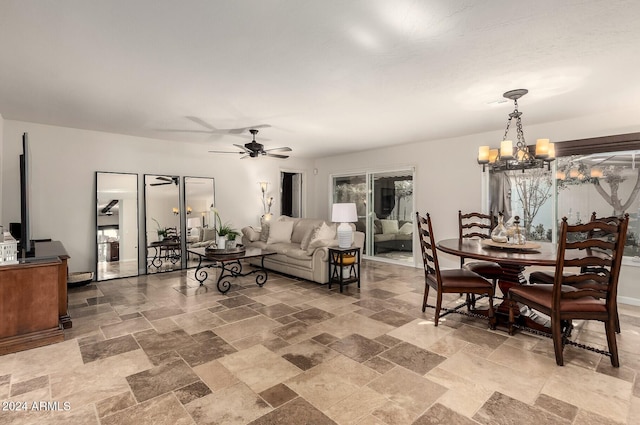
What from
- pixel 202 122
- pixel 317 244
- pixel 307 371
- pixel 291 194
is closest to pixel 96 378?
pixel 307 371

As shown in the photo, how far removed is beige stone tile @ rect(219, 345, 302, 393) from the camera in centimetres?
223

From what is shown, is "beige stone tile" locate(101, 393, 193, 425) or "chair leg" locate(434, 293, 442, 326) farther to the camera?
"chair leg" locate(434, 293, 442, 326)

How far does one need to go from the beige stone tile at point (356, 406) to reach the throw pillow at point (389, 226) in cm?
488

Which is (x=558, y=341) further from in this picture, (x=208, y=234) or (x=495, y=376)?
(x=208, y=234)

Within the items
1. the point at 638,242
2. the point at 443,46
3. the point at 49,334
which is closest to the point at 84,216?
the point at 49,334

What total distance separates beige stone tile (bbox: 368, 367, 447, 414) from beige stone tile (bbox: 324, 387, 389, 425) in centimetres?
7

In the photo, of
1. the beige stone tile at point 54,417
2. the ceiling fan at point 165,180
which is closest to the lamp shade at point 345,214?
the ceiling fan at point 165,180

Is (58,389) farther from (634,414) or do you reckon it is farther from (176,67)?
(634,414)

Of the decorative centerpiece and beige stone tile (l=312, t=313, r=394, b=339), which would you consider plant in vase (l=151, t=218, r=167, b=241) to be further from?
the decorative centerpiece

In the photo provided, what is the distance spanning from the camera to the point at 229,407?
1.94 meters

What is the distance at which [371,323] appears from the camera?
330cm

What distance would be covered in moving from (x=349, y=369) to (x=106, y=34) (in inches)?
117

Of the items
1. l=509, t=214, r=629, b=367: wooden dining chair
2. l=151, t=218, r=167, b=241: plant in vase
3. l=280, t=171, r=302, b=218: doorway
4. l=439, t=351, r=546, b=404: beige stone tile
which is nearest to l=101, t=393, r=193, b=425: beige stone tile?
l=439, t=351, r=546, b=404: beige stone tile

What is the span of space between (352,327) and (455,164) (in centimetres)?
375
